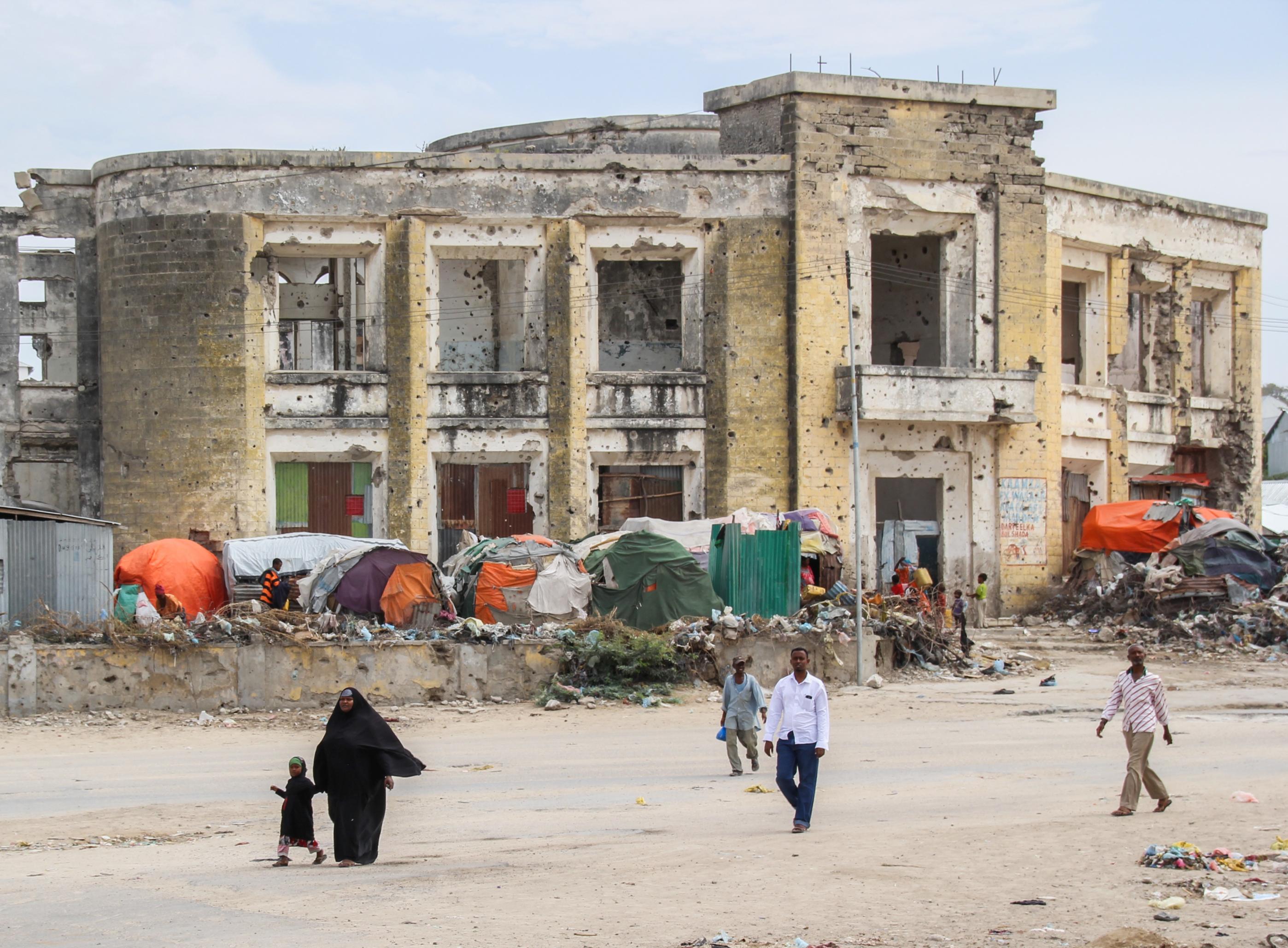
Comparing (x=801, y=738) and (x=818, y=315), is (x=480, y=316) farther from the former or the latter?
(x=801, y=738)

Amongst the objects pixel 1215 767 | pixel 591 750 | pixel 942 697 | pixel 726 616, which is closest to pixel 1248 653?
pixel 942 697

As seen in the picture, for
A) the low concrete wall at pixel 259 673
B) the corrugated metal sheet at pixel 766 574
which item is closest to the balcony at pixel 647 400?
the corrugated metal sheet at pixel 766 574

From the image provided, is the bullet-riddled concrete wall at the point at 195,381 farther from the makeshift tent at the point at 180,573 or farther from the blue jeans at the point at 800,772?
the blue jeans at the point at 800,772

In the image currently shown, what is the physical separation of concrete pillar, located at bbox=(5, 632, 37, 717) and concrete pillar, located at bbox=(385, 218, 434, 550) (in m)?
7.94

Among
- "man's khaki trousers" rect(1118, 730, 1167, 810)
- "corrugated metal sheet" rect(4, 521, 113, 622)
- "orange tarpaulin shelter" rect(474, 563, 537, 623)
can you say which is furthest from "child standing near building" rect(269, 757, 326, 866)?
"orange tarpaulin shelter" rect(474, 563, 537, 623)

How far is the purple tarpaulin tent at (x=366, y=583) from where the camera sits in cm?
2109

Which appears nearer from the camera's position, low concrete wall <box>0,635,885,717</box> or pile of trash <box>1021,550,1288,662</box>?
low concrete wall <box>0,635,885,717</box>

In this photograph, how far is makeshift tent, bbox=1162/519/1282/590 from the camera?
2581 centimetres

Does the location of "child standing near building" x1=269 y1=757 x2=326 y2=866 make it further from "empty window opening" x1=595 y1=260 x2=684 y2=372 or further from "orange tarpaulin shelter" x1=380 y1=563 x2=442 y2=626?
"empty window opening" x1=595 y1=260 x2=684 y2=372

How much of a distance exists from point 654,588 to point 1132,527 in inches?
411

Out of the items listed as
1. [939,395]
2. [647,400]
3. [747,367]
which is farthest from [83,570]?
[939,395]

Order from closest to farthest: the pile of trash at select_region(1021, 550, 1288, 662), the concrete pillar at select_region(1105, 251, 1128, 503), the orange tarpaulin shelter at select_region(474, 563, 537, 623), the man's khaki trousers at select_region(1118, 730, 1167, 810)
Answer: the man's khaki trousers at select_region(1118, 730, 1167, 810) < the orange tarpaulin shelter at select_region(474, 563, 537, 623) < the pile of trash at select_region(1021, 550, 1288, 662) < the concrete pillar at select_region(1105, 251, 1128, 503)

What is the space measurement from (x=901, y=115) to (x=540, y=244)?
21.7ft

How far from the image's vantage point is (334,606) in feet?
69.8
